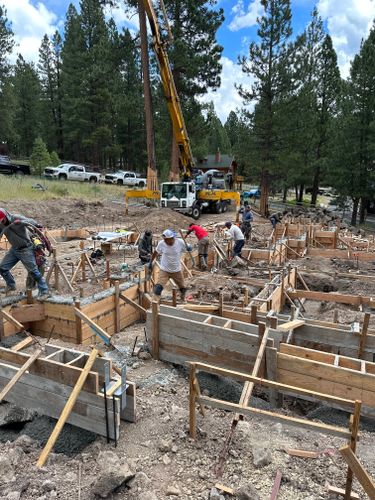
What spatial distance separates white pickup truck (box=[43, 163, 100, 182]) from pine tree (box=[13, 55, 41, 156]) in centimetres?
1691

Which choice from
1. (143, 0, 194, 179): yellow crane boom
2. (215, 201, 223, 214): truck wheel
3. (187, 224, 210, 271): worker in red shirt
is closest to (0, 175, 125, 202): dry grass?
(143, 0, 194, 179): yellow crane boom

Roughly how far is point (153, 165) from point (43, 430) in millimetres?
17794

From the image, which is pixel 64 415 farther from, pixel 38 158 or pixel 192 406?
pixel 38 158

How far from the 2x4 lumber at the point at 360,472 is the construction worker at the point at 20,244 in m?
4.98

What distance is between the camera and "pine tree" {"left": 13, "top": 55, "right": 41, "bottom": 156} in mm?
44625

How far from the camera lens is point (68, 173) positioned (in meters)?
31.2

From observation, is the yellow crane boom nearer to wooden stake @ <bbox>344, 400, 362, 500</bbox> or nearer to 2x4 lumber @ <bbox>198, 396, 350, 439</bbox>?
2x4 lumber @ <bbox>198, 396, 350, 439</bbox>

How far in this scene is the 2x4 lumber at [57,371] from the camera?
11.7ft

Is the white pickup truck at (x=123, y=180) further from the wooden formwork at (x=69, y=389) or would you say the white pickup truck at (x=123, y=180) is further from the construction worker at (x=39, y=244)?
the wooden formwork at (x=69, y=389)

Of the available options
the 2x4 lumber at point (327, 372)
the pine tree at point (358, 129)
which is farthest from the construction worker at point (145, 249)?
the pine tree at point (358, 129)

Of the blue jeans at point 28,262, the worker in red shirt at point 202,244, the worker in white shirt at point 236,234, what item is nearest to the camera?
the blue jeans at point 28,262

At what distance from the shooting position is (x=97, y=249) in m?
12.0

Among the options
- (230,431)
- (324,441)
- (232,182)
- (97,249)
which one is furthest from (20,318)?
(232,182)

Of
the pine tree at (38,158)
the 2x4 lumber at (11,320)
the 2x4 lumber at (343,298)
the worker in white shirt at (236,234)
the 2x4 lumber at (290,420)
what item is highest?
the pine tree at (38,158)
